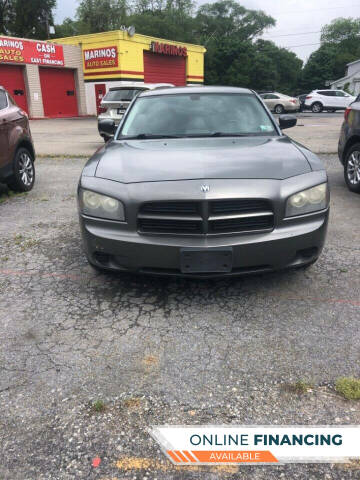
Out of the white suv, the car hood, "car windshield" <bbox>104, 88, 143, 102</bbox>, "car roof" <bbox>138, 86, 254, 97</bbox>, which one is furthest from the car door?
the white suv

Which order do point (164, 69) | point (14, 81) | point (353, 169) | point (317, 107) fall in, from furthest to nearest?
1. point (164, 69)
2. point (317, 107)
3. point (14, 81)
4. point (353, 169)

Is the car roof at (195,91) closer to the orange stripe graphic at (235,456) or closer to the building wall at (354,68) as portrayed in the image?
the orange stripe graphic at (235,456)

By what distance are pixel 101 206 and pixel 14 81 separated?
24.5 m

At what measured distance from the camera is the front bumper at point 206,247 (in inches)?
106

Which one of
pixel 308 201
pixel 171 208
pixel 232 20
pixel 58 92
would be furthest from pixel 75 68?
pixel 232 20

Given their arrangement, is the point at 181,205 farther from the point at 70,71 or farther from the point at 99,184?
the point at 70,71

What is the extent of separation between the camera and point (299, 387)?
2137mm

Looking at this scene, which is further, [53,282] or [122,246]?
[53,282]

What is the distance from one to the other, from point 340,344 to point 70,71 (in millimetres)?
28487

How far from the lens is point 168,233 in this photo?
2.73 meters

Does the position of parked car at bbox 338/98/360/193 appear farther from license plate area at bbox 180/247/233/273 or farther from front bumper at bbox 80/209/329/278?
license plate area at bbox 180/247/233/273

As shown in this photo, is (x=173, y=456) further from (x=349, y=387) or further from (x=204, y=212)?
(x=204, y=212)

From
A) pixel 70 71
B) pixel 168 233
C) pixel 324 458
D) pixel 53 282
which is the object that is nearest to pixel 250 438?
pixel 324 458

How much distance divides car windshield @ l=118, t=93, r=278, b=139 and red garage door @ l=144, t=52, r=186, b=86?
26.4 metres
